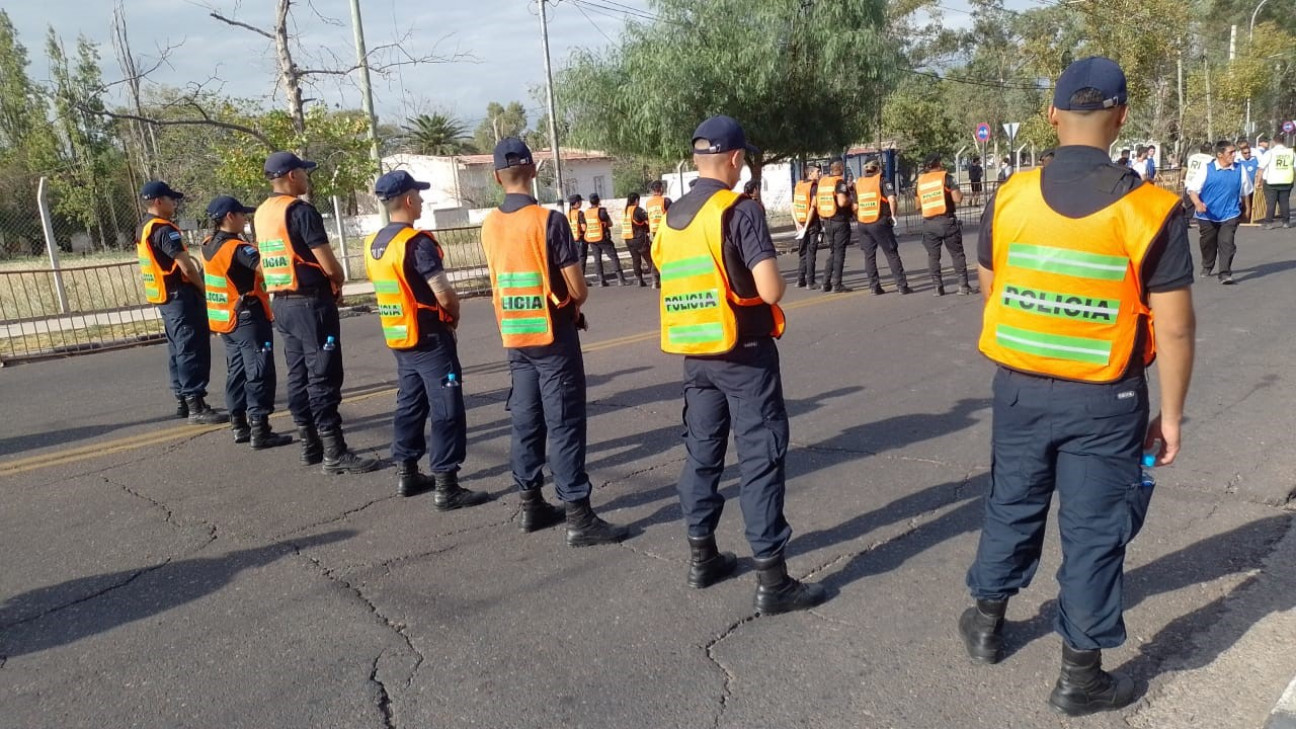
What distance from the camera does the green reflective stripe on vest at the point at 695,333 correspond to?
3.41 metres

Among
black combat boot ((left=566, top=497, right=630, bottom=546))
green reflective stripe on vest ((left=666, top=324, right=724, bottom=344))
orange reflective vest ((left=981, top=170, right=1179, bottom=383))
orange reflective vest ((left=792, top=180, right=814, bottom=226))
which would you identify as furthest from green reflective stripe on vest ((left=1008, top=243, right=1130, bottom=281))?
orange reflective vest ((left=792, top=180, right=814, bottom=226))

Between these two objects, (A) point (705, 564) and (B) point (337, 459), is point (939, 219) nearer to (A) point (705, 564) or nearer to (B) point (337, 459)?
(B) point (337, 459)

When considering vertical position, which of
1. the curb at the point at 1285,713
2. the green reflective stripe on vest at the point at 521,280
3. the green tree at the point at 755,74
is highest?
the green tree at the point at 755,74

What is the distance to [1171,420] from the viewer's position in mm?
2699

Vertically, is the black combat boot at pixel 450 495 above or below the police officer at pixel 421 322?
below

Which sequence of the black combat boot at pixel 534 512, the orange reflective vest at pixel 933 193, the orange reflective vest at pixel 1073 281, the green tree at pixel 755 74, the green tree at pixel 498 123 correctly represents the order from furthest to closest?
1. the green tree at pixel 498 123
2. the green tree at pixel 755 74
3. the orange reflective vest at pixel 933 193
4. the black combat boot at pixel 534 512
5. the orange reflective vest at pixel 1073 281

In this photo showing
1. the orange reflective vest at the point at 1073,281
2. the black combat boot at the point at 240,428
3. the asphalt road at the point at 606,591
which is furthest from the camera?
the black combat boot at the point at 240,428

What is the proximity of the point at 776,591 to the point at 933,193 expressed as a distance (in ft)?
29.6

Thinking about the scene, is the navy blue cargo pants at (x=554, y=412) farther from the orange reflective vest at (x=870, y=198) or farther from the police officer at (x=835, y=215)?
the police officer at (x=835, y=215)

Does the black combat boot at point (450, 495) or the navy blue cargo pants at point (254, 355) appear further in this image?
the navy blue cargo pants at point (254, 355)

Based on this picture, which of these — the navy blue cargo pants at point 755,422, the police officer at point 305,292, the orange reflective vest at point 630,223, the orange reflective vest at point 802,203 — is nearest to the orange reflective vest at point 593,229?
the orange reflective vest at point 630,223

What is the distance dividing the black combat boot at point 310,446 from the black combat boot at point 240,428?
0.86 meters

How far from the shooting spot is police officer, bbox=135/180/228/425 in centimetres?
700

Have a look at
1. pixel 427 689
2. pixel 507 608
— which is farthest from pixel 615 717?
pixel 507 608
